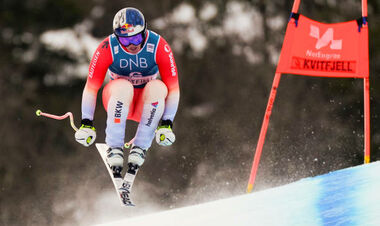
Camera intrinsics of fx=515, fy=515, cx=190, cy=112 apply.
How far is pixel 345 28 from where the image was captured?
5.82 metres

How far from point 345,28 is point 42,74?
666 centimetres

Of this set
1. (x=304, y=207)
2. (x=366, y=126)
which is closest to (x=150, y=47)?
(x=304, y=207)

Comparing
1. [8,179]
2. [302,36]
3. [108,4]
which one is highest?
[302,36]

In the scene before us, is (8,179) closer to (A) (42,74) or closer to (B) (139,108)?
(A) (42,74)

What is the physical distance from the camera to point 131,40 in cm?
358

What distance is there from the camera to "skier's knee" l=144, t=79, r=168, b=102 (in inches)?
146

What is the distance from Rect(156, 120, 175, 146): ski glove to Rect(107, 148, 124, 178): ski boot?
1.17 ft

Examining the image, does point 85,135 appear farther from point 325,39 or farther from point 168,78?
point 325,39

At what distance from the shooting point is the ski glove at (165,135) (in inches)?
142

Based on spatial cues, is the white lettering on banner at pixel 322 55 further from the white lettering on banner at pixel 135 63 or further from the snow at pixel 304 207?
the white lettering on banner at pixel 135 63

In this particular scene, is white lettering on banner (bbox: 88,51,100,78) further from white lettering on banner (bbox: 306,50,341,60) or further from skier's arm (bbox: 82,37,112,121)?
white lettering on banner (bbox: 306,50,341,60)

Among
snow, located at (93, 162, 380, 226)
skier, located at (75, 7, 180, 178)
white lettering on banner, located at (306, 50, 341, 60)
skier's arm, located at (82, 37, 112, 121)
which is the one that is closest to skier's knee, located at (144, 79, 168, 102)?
skier, located at (75, 7, 180, 178)

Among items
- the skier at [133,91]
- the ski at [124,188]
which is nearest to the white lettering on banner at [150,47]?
the skier at [133,91]

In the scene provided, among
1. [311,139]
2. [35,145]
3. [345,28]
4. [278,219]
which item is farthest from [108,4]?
[278,219]
